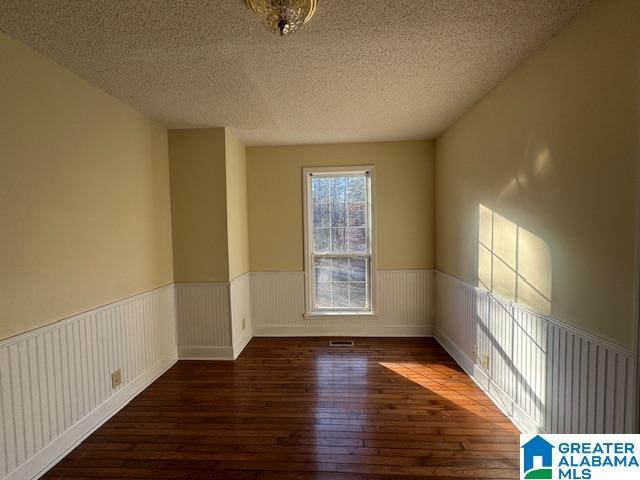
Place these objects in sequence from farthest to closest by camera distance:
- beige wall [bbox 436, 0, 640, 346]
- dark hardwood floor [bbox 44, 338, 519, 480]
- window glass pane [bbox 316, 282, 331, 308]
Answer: window glass pane [bbox 316, 282, 331, 308]
dark hardwood floor [bbox 44, 338, 519, 480]
beige wall [bbox 436, 0, 640, 346]

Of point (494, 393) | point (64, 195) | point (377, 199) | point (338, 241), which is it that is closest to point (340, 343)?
point (338, 241)

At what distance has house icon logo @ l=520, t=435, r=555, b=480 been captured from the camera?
1.54m

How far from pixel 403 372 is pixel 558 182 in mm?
2105

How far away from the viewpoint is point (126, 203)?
2531 mm

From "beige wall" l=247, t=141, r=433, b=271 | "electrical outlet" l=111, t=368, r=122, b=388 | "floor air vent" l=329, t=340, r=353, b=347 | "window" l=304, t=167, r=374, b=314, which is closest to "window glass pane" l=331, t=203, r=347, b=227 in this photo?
"window" l=304, t=167, r=374, b=314

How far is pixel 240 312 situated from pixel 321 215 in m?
1.60

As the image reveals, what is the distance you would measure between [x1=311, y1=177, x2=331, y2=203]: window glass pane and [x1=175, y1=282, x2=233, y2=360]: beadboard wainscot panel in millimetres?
1607

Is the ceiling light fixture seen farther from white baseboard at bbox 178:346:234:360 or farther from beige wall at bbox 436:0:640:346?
white baseboard at bbox 178:346:234:360

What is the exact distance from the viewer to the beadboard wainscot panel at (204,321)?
323 cm

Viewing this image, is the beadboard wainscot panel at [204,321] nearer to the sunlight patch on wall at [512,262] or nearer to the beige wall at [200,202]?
the beige wall at [200,202]

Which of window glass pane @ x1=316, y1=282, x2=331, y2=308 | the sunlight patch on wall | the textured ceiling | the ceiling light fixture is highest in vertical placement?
the textured ceiling

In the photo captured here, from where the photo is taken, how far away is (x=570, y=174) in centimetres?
160

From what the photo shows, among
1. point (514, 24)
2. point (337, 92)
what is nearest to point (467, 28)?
point (514, 24)

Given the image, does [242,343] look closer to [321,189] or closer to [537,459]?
[321,189]
